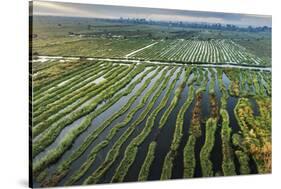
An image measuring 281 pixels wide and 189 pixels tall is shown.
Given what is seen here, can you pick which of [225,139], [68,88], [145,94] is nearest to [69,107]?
[68,88]

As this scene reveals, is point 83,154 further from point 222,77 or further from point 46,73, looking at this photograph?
point 222,77

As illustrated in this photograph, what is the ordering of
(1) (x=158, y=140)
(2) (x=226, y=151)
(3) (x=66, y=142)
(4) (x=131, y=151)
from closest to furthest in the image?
1. (3) (x=66, y=142)
2. (4) (x=131, y=151)
3. (1) (x=158, y=140)
4. (2) (x=226, y=151)

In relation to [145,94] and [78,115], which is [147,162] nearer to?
[145,94]

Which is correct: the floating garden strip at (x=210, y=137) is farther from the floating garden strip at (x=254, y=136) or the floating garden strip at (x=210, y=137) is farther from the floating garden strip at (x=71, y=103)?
the floating garden strip at (x=71, y=103)

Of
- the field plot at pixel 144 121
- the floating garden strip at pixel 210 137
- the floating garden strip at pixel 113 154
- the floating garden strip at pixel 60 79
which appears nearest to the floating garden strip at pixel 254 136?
the field plot at pixel 144 121

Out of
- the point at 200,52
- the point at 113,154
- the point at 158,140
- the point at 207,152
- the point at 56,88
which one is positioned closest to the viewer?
the point at 56,88

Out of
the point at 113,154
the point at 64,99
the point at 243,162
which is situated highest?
the point at 64,99
